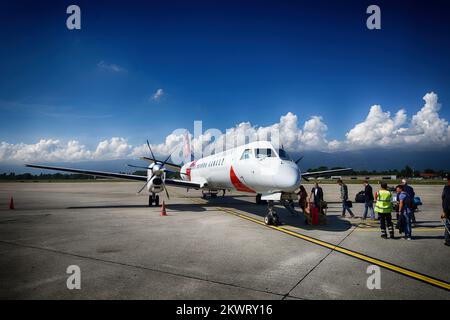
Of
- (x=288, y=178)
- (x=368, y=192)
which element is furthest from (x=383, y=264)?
(x=368, y=192)

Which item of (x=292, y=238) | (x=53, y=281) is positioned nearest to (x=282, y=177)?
(x=292, y=238)

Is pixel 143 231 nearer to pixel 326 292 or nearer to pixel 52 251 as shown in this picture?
pixel 52 251

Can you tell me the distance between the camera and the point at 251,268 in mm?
5641

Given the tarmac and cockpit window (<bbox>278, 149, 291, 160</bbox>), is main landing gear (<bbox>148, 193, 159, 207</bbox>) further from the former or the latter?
cockpit window (<bbox>278, 149, 291, 160</bbox>)

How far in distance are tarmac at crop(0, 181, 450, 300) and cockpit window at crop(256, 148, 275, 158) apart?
115 inches

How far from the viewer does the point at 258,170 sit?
1098cm

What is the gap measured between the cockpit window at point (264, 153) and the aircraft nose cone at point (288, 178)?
1173 mm

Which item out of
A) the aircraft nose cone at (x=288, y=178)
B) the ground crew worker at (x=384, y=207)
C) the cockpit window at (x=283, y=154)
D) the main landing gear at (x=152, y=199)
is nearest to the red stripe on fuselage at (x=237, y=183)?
the cockpit window at (x=283, y=154)

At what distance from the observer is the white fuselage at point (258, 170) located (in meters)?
9.55

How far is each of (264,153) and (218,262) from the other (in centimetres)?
612

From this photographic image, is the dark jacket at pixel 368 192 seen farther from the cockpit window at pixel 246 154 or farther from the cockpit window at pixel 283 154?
the cockpit window at pixel 246 154

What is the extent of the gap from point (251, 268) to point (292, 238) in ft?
10.9

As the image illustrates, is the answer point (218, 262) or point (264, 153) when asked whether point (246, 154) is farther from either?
point (218, 262)

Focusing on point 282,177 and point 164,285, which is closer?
point 164,285
